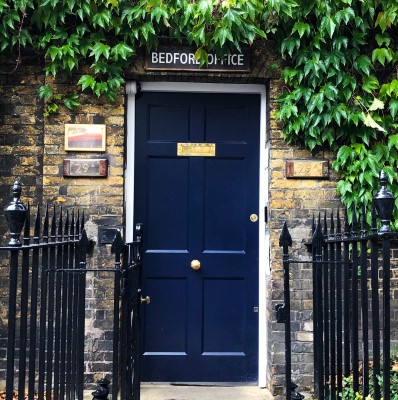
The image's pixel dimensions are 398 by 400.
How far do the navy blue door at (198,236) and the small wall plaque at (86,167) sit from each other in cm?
40

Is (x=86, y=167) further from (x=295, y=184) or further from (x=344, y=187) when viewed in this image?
(x=344, y=187)

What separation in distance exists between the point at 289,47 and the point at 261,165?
110 cm

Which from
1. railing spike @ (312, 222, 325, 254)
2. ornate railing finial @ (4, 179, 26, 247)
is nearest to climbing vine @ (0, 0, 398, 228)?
railing spike @ (312, 222, 325, 254)

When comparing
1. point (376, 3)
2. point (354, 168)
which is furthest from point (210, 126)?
point (376, 3)

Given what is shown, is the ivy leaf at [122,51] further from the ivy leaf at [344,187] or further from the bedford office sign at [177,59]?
the ivy leaf at [344,187]

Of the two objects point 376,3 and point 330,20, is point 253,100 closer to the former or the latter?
point 330,20

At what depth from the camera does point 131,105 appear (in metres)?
5.06

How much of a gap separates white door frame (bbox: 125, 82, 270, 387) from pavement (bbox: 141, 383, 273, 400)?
8.8 inches

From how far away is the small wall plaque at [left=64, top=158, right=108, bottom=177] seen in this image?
478cm

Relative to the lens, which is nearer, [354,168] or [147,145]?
[354,168]

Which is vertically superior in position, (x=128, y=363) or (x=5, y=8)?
(x=5, y=8)

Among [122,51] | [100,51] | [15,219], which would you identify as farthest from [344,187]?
[15,219]

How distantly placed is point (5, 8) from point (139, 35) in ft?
3.69

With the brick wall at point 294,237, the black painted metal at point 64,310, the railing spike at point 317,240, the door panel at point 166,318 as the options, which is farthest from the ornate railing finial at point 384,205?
the door panel at point 166,318
